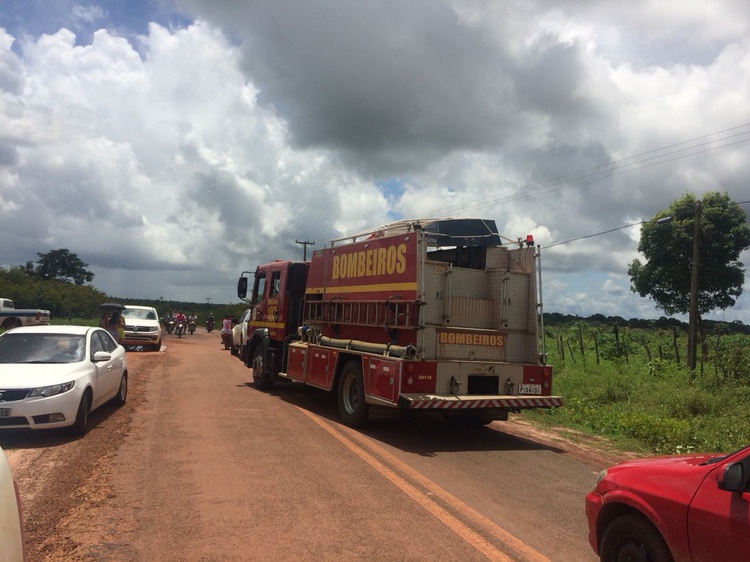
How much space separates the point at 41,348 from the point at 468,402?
6.23 metres

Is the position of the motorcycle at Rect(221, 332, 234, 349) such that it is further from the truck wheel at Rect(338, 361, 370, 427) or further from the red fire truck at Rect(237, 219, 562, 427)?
the truck wheel at Rect(338, 361, 370, 427)

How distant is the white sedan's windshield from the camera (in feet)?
26.9

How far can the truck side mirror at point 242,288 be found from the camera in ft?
48.8

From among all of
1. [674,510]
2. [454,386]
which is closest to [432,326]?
[454,386]

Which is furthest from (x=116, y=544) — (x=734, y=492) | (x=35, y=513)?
(x=734, y=492)

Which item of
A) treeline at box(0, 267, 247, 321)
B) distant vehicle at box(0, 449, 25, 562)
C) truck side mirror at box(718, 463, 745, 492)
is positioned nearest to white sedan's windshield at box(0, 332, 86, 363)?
distant vehicle at box(0, 449, 25, 562)

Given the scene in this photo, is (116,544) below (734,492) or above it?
below

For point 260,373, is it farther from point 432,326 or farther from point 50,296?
point 50,296

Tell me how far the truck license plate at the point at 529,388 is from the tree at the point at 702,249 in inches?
575

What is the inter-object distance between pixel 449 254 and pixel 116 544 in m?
6.71

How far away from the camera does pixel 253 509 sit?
16.5ft

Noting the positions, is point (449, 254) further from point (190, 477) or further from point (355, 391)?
point (190, 477)

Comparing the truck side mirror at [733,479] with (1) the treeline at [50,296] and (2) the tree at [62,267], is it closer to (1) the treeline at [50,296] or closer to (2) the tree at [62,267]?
(1) the treeline at [50,296]

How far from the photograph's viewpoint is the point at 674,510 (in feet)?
10.2
